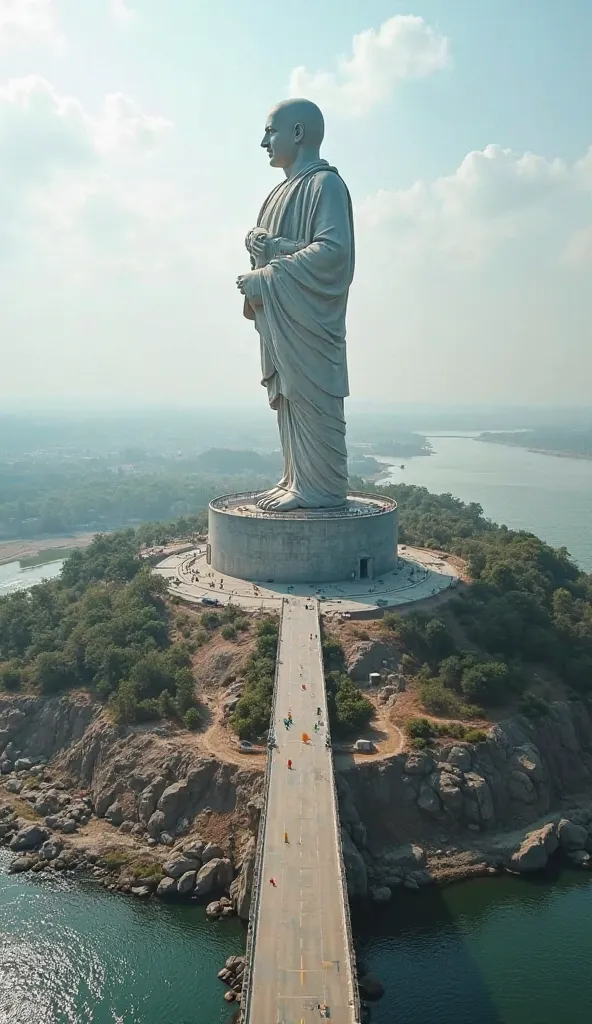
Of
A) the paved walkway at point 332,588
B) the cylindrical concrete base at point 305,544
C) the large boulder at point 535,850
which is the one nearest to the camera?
the large boulder at point 535,850

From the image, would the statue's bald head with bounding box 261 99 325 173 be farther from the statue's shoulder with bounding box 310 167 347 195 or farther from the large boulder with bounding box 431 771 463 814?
the large boulder with bounding box 431 771 463 814

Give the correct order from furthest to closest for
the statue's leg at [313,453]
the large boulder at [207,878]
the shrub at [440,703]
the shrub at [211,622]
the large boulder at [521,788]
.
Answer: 1. the statue's leg at [313,453]
2. the shrub at [211,622]
3. the shrub at [440,703]
4. the large boulder at [521,788]
5. the large boulder at [207,878]

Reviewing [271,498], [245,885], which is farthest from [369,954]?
[271,498]

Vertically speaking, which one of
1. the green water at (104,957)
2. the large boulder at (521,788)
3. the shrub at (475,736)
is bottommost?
the green water at (104,957)

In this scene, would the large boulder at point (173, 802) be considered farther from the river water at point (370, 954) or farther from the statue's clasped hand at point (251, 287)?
the statue's clasped hand at point (251, 287)

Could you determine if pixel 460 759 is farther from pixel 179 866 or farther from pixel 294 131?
pixel 294 131

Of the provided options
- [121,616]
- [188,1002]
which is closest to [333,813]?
[188,1002]

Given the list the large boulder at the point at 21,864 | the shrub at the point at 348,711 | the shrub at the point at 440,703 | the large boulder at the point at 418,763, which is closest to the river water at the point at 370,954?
the large boulder at the point at 21,864

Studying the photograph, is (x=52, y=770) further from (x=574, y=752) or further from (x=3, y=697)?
(x=574, y=752)
